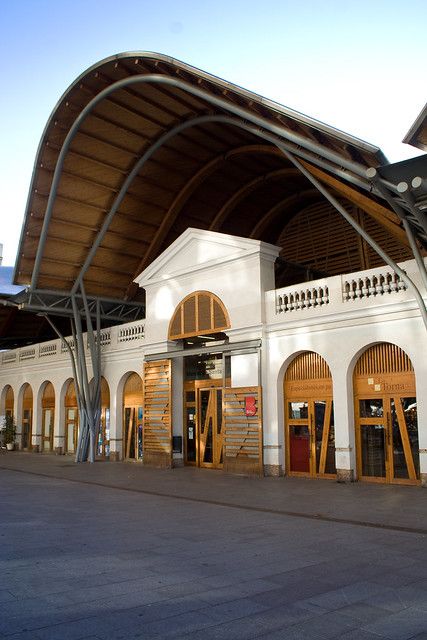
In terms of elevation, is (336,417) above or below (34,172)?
below

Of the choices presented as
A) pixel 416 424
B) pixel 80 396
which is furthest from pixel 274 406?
pixel 80 396

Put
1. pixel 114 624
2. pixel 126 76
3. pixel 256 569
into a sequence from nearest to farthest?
pixel 114 624 < pixel 256 569 < pixel 126 76

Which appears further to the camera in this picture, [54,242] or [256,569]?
[54,242]

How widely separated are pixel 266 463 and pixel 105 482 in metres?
4.48

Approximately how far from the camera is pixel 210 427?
19766 mm

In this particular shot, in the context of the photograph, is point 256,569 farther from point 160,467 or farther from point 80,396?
point 80,396

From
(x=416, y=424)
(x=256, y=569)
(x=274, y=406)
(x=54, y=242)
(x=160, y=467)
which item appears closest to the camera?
(x=256, y=569)

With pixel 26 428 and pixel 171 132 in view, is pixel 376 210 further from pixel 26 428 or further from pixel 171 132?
pixel 26 428

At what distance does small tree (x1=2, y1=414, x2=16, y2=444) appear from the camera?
31.0m

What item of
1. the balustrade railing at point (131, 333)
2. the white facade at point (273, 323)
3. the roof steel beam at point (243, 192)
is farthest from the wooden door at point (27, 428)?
the roof steel beam at point (243, 192)

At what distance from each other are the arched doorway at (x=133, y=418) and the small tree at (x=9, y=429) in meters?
10.0

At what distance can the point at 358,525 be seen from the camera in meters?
9.32

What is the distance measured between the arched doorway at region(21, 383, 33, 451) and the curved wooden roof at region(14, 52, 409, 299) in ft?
28.9

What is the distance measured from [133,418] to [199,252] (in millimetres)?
7755
